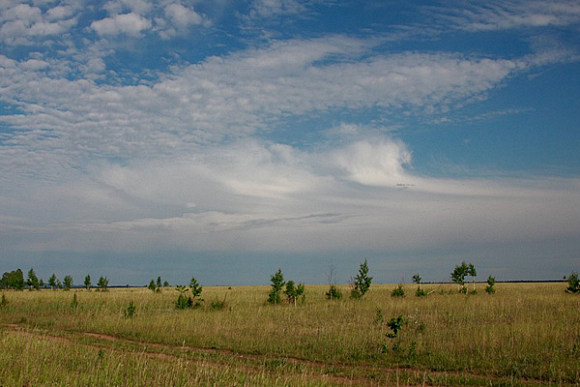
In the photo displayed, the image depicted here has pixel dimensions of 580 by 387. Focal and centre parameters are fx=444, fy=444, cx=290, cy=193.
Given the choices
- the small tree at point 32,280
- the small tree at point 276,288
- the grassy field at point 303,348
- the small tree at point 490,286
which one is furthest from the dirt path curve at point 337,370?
the small tree at point 32,280

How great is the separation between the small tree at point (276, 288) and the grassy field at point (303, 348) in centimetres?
556

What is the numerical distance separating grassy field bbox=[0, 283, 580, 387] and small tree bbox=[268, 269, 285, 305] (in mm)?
5564

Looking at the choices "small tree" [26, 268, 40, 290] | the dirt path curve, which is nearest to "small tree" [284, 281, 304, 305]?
the dirt path curve

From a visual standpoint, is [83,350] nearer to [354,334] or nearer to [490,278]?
[354,334]

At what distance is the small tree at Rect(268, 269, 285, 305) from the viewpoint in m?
27.3

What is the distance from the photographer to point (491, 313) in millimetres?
17484

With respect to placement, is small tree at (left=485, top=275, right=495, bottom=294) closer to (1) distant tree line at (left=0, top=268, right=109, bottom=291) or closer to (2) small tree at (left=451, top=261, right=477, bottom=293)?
(2) small tree at (left=451, top=261, right=477, bottom=293)

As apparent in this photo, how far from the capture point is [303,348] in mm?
13281

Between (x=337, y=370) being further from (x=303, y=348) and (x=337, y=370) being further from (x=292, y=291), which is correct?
(x=292, y=291)

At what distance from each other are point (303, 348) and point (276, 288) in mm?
14644

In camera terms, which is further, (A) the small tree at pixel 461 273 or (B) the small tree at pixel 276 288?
(A) the small tree at pixel 461 273

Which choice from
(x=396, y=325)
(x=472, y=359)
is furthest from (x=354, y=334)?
(x=472, y=359)

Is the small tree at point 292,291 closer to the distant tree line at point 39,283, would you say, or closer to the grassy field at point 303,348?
the grassy field at point 303,348

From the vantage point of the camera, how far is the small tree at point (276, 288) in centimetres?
2730
